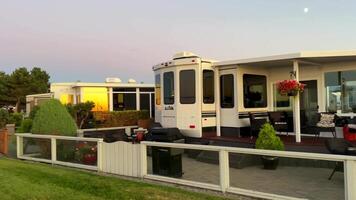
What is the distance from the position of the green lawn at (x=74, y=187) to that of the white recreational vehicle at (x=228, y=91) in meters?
4.31

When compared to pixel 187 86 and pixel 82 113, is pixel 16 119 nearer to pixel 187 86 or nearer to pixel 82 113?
pixel 82 113

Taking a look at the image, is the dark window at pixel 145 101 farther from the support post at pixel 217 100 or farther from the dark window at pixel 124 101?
the support post at pixel 217 100

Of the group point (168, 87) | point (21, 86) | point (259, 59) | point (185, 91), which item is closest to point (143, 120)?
point (168, 87)

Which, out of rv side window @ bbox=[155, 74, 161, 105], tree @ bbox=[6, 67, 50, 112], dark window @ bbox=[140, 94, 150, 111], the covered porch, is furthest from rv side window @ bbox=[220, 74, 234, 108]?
tree @ bbox=[6, 67, 50, 112]

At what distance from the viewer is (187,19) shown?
1631cm

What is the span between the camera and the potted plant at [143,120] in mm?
15414

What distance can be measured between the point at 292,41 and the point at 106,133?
988 centimetres

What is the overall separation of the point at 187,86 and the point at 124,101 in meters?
10.9

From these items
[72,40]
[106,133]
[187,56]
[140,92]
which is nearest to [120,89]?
[140,92]

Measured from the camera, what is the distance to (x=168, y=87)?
1199cm

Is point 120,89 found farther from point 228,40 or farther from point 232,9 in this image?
point 232,9

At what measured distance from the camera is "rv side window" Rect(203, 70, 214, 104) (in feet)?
37.8

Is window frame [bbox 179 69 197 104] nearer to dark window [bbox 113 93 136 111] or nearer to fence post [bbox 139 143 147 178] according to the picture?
fence post [bbox 139 143 147 178]

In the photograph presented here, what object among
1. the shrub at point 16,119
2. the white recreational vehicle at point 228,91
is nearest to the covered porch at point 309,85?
the white recreational vehicle at point 228,91
